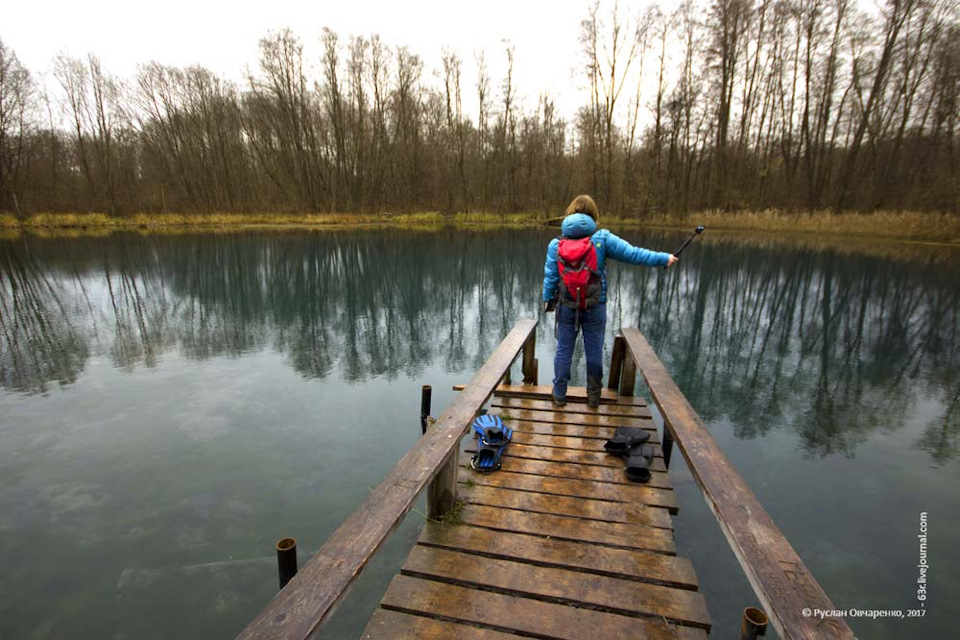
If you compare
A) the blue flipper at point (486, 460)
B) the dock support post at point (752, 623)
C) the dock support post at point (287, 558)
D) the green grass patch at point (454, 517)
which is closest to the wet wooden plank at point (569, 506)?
the green grass patch at point (454, 517)

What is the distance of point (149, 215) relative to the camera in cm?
3020

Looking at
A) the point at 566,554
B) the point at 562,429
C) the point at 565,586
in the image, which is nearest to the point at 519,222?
the point at 562,429

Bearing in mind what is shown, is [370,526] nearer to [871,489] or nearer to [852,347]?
[871,489]

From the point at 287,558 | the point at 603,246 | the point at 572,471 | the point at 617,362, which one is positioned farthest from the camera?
the point at 617,362

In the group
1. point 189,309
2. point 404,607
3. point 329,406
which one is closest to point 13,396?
point 329,406

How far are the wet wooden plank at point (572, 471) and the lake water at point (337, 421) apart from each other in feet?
2.37

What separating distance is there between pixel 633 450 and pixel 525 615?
1.80 m

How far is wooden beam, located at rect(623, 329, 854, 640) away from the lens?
57.2 inches

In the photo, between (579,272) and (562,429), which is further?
(562,429)

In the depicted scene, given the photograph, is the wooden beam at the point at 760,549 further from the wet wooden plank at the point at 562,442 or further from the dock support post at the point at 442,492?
the dock support post at the point at 442,492

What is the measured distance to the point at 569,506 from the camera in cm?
296

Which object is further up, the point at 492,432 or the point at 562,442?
the point at 492,432

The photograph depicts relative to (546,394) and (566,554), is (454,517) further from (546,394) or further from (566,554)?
(546,394)

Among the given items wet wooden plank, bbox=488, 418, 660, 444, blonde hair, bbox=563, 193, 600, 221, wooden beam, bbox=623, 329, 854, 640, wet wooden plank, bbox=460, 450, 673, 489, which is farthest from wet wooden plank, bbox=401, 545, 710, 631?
blonde hair, bbox=563, 193, 600, 221
